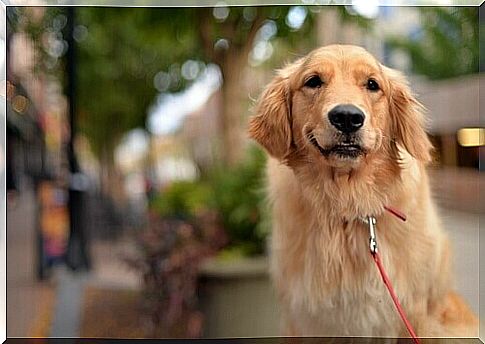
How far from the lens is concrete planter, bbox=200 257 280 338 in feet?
4.11

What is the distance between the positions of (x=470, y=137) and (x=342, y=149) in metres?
0.37

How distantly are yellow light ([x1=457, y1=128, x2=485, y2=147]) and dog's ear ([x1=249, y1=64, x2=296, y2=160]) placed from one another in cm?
39

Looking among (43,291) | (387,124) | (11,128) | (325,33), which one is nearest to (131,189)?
(43,291)

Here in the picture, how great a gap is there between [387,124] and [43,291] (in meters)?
1.14

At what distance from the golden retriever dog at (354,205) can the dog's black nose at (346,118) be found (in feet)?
0.10


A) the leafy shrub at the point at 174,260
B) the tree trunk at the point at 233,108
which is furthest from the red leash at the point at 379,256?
the leafy shrub at the point at 174,260

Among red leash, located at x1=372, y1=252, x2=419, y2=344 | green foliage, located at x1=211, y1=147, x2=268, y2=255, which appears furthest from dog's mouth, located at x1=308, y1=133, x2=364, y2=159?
green foliage, located at x1=211, y1=147, x2=268, y2=255

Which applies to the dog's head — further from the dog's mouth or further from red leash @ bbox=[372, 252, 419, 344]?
red leash @ bbox=[372, 252, 419, 344]

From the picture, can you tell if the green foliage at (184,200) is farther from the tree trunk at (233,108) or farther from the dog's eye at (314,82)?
the dog's eye at (314,82)

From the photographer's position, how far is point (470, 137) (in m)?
1.16

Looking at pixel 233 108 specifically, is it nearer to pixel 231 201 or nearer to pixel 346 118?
pixel 231 201

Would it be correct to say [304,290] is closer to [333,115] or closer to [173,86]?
[333,115]

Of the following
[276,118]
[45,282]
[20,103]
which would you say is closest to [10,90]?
[20,103]

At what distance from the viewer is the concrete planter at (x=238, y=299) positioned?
1.25m
